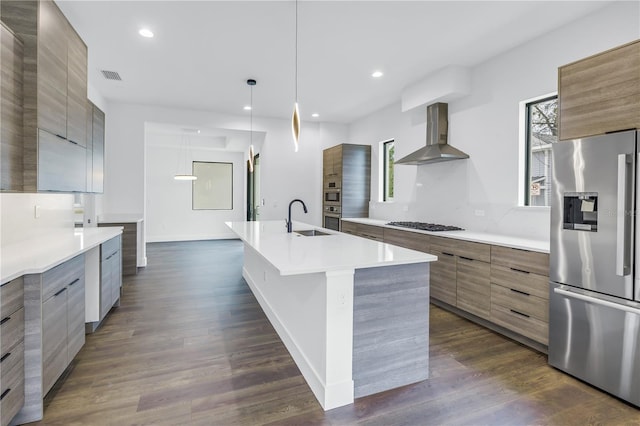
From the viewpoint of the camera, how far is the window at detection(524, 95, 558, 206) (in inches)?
136

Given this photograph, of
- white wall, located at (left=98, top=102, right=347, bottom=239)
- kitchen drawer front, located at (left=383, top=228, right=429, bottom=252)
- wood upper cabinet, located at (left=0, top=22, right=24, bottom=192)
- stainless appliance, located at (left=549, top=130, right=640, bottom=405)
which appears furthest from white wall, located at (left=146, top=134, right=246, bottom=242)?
stainless appliance, located at (left=549, top=130, right=640, bottom=405)

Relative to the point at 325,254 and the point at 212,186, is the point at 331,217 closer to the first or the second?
the point at 325,254

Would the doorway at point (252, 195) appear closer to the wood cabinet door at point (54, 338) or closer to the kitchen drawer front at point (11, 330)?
the wood cabinet door at point (54, 338)

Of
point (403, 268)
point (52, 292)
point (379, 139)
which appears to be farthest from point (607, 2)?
point (52, 292)

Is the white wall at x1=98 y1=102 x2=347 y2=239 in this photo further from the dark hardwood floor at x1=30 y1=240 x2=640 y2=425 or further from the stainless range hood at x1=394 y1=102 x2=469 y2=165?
the dark hardwood floor at x1=30 y1=240 x2=640 y2=425

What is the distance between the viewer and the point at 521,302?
111 inches

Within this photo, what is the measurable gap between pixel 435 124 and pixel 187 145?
22.7ft

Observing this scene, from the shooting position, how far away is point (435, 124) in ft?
14.4

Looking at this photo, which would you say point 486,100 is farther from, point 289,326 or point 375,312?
point 289,326

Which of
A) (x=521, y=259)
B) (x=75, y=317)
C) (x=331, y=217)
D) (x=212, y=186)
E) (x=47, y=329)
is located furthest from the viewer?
(x=212, y=186)

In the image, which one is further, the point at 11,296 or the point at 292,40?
the point at 292,40

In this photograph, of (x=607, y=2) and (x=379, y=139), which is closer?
(x=607, y=2)

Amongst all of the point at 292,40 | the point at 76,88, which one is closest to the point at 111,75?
the point at 76,88

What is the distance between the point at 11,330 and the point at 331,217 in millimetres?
5228
